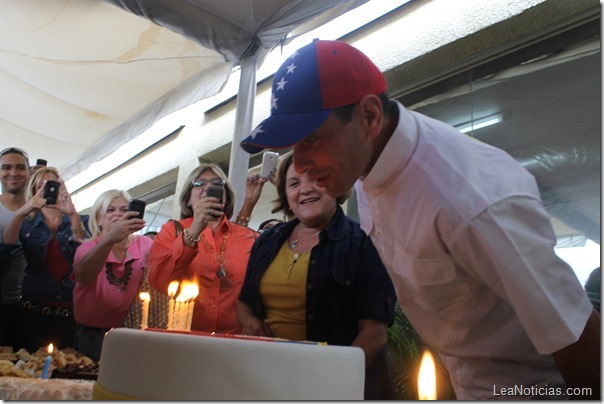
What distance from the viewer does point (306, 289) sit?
2.61 ft

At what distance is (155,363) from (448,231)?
304 millimetres

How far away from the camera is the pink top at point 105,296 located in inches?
40.8

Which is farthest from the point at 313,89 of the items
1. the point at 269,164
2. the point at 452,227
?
the point at 269,164

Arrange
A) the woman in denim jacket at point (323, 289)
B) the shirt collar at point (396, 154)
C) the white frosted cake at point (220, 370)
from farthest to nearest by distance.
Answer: the woman in denim jacket at point (323, 289)
the shirt collar at point (396, 154)
the white frosted cake at point (220, 370)

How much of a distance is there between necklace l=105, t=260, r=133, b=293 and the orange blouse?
0.11 meters

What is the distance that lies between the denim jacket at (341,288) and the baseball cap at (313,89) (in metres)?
0.27

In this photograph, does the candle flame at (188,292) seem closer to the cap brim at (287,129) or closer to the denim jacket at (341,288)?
the denim jacket at (341,288)

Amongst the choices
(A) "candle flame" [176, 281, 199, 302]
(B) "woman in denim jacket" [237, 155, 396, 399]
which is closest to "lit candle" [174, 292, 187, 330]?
(A) "candle flame" [176, 281, 199, 302]

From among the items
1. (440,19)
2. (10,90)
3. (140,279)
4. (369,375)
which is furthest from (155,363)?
(10,90)

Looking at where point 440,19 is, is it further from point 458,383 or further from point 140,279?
point 140,279

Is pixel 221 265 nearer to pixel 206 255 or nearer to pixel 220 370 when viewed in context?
pixel 206 255

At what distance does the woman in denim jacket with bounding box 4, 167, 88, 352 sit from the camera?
1.05 m

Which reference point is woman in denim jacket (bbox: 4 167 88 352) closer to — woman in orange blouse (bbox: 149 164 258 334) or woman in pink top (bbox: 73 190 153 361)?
woman in pink top (bbox: 73 190 153 361)

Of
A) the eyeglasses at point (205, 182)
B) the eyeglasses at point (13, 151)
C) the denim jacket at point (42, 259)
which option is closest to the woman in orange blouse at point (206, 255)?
the eyeglasses at point (205, 182)
